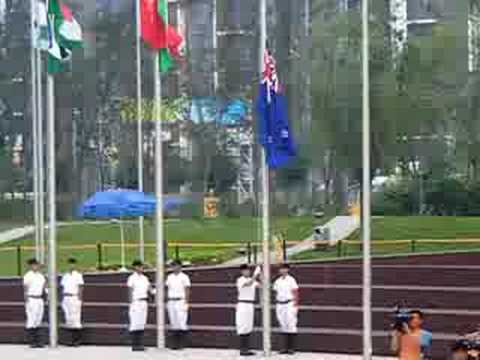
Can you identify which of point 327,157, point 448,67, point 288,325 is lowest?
point 288,325

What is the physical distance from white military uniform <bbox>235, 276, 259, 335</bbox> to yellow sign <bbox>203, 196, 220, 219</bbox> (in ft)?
65.0

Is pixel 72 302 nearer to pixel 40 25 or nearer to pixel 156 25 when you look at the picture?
pixel 40 25

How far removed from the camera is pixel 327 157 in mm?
38188

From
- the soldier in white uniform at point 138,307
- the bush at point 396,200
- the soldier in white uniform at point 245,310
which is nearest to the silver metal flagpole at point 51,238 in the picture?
the soldier in white uniform at point 138,307

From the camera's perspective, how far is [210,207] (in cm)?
4391

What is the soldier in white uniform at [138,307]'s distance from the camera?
24234 millimetres

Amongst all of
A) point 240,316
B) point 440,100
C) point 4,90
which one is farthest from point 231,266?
point 4,90

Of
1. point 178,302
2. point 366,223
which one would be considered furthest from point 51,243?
point 366,223

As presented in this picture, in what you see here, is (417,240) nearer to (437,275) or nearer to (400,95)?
(400,95)

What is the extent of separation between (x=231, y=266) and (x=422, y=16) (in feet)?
56.4

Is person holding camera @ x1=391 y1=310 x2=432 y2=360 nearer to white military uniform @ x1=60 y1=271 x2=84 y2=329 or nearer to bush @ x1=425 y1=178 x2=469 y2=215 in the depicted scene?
white military uniform @ x1=60 y1=271 x2=84 y2=329

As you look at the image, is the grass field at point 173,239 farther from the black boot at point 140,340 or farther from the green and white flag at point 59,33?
the green and white flag at point 59,33

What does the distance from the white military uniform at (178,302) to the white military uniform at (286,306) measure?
1689mm

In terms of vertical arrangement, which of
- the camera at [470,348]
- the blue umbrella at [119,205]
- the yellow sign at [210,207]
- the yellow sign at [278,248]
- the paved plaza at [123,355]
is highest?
the blue umbrella at [119,205]
